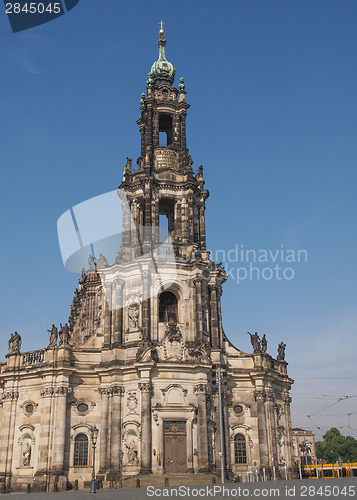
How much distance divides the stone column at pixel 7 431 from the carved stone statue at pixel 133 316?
1084cm

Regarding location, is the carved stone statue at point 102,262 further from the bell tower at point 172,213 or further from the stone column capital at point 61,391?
the stone column capital at point 61,391

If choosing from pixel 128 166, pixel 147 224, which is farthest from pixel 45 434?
pixel 128 166

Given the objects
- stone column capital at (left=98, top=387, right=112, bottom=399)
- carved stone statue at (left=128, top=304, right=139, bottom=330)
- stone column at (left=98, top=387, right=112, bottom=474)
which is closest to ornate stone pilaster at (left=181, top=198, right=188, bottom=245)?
carved stone statue at (left=128, top=304, right=139, bottom=330)

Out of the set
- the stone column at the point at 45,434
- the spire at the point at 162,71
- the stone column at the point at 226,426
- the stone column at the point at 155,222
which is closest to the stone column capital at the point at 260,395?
the stone column at the point at 226,426

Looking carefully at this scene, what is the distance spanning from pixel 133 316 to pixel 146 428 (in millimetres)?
9091

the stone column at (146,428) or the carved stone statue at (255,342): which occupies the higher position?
the carved stone statue at (255,342)

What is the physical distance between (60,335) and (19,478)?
11096 millimetres

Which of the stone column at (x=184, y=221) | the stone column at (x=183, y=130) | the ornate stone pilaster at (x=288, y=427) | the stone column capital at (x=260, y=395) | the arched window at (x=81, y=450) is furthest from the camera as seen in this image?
the stone column at (x=183, y=130)

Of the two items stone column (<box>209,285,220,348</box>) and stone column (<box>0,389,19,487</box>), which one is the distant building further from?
stone column (<box>0,389,19,487</box>)

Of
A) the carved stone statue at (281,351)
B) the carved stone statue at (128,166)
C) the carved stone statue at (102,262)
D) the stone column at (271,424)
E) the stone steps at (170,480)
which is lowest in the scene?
the stone steps at (170,480)

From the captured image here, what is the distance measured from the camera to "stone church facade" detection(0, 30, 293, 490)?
4197cm

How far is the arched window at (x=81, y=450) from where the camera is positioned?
42.7 m

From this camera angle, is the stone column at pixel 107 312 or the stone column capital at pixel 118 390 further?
the stone column at pixel 107 312

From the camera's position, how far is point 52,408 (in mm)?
43281
